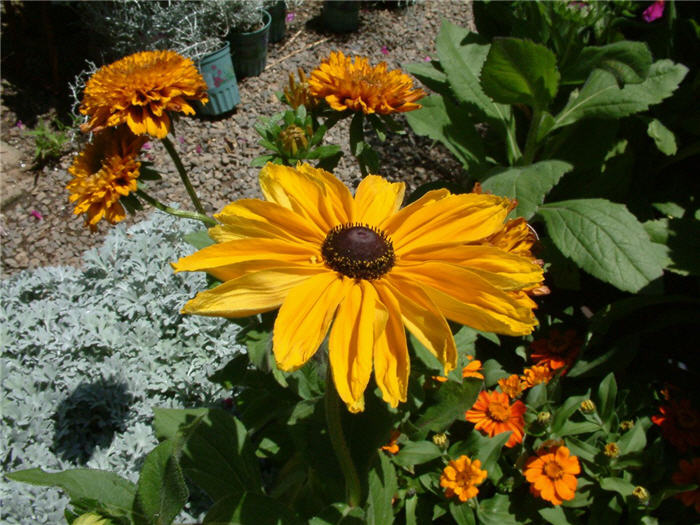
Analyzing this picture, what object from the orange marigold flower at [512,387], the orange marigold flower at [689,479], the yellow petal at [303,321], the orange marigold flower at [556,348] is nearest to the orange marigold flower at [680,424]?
the orange marigold flower at [689,479]

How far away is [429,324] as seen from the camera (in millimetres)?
799

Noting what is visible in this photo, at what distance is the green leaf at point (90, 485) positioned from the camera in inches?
38.9

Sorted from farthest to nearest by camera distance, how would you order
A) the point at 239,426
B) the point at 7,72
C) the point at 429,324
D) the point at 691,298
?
the point at 7,72 < the point at 691,298 < the point at 239,426 < the point at 429,324

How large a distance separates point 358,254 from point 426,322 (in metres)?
0.16

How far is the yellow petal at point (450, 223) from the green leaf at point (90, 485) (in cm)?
71

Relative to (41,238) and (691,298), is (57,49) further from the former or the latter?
(691,298)

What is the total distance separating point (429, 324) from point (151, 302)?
5.26 ft

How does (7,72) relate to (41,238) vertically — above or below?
above

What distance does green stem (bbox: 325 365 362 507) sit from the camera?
897 millimetres

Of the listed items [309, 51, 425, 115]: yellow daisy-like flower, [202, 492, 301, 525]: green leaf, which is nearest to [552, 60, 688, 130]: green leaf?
[309, 51, 425, 115]: yellow daisy-like flower

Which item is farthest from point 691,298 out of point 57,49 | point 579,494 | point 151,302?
point 57,49

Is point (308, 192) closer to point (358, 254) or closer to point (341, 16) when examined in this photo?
point (358, 254)

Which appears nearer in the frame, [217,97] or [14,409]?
[14,409]

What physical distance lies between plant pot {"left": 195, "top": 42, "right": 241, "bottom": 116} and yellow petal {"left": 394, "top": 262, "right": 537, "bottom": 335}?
2.95 metres
